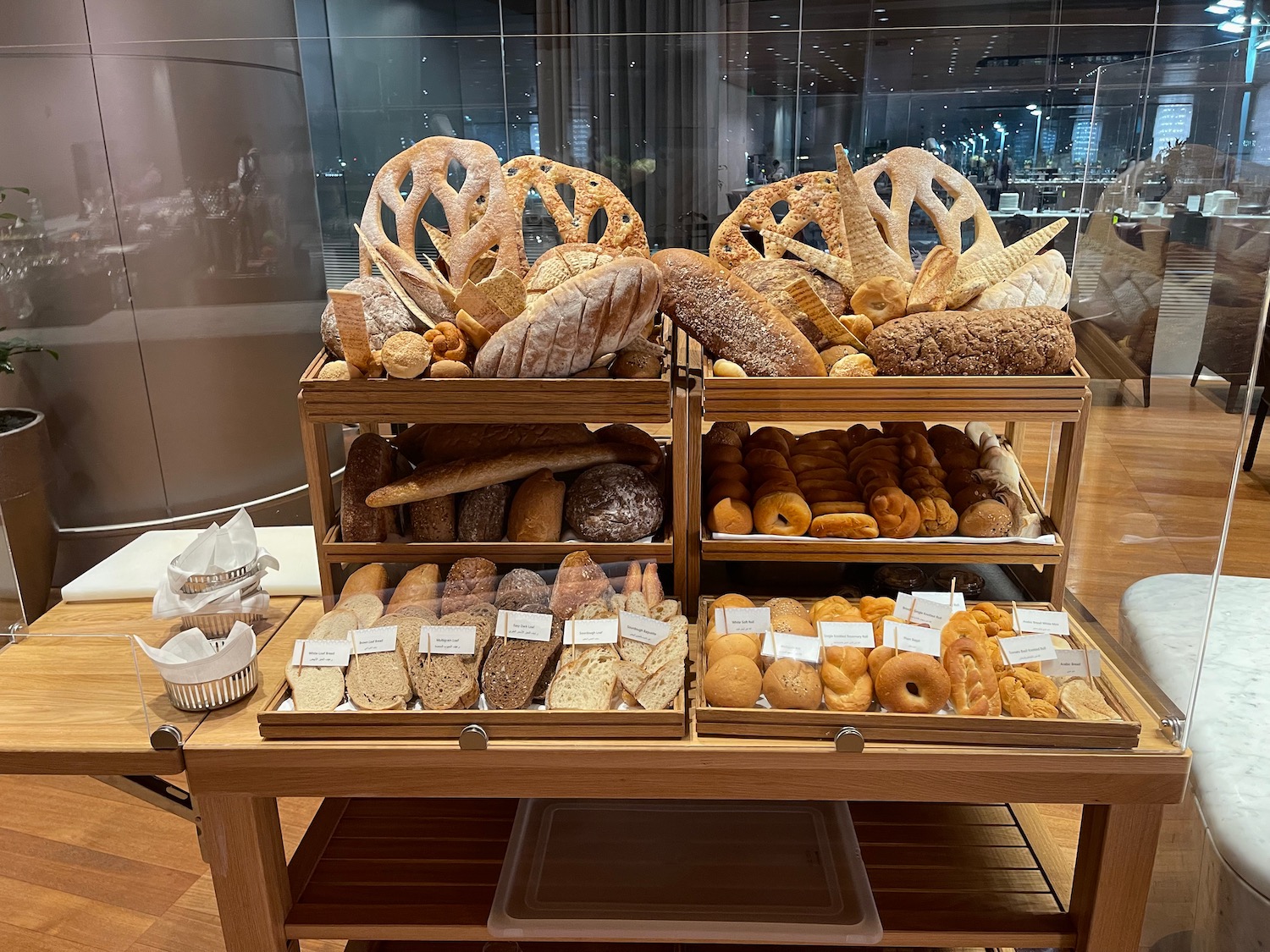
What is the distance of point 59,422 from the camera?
A: 277 centimetres

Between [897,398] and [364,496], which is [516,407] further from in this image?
[897,398]

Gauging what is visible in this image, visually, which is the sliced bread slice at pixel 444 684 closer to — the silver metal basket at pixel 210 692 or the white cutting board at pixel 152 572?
the silver metal basket at pixel 210 692

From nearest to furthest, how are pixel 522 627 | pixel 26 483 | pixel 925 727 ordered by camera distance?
1. pixel 925 727
2. pixel 522 627
3. pixel 26 483

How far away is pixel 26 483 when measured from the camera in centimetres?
267

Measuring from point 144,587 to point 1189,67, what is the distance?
1890mm

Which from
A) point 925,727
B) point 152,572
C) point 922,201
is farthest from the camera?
point 152,572

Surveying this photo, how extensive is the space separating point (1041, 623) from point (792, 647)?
0.39 metres

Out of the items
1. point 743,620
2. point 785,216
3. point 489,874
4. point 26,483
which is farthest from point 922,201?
point 26,483

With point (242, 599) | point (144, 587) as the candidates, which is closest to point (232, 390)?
→ point (144, 587)

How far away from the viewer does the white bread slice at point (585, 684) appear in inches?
49.0

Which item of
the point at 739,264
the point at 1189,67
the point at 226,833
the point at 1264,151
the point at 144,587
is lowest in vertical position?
the point at 226,833

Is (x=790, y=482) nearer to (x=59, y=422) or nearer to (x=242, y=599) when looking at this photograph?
(x=242, y=599)

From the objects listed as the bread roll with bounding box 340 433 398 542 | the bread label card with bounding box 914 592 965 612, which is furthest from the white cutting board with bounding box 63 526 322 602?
the bread label card with bounding box 914 592 965 612

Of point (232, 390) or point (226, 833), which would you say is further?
point (232, 390)
